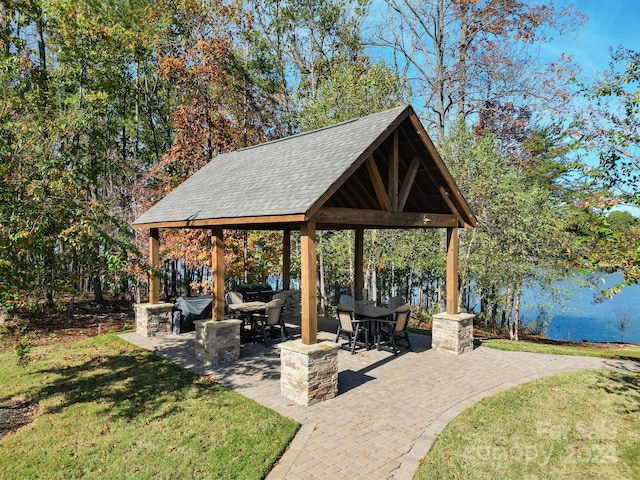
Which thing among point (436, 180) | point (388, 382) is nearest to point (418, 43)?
point (436, 180)

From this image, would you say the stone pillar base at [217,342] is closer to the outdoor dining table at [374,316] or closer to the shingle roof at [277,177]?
the shingle roof at [277,177]

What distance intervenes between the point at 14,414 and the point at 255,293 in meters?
7.30

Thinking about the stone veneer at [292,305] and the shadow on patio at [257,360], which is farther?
the stone veneer at [292,305]

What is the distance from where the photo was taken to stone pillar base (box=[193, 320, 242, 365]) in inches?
308

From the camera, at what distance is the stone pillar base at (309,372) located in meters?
5.84

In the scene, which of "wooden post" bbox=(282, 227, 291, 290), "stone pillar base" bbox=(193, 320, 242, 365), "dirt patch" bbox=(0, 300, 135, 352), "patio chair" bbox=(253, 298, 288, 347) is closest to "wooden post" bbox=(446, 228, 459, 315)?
"patio chair" bbox=(253, 298, 288, 347)

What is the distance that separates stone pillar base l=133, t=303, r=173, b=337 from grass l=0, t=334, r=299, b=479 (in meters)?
2.48

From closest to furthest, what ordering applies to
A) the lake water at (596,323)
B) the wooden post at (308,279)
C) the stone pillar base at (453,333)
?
the wooden post at (308,279) → the stone pillar base at (453,333) → the lake water at (596,323)

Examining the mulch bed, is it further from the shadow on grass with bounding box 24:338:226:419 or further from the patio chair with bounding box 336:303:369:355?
the patio chair with bounding box 336:303:369:355

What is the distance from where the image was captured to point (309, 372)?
582 cm

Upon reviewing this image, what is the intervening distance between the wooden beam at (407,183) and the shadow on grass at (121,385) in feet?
15.7

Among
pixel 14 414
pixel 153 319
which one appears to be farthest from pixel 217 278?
pixel 14 414

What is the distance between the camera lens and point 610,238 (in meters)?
4.08

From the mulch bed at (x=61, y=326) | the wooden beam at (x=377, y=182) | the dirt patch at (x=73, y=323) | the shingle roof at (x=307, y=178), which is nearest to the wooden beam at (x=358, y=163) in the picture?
the shingle roof at (x=307, y=178)
